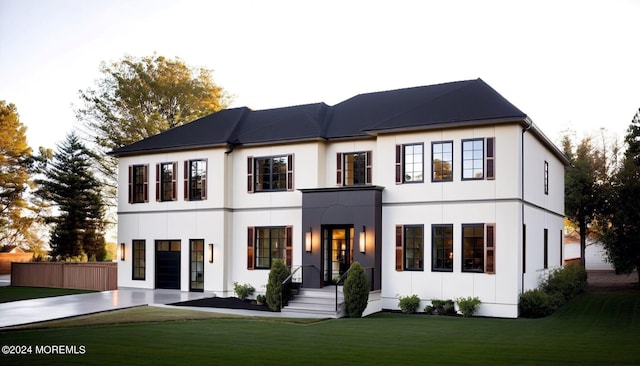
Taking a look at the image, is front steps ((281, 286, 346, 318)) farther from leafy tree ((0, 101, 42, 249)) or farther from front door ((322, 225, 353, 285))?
leafy tree ((0, 101, 42, 249))

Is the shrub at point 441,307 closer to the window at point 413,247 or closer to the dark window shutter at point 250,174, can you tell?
the window at point 413,247

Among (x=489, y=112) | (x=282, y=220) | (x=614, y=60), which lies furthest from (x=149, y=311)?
(x=614, y=60)

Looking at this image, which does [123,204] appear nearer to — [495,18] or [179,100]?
[179,100]

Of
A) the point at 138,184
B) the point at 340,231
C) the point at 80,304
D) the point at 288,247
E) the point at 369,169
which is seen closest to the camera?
the point at 80,304

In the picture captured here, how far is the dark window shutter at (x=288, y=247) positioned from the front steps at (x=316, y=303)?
203 centimetres

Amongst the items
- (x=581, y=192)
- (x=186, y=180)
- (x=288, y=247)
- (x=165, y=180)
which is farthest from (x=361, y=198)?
(x=581, y=192)

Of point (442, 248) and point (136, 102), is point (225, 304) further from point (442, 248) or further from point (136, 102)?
point (136, 102)

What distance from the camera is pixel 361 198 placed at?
2084cm

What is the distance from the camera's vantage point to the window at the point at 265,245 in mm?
23375

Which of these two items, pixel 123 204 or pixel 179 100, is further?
pixel 179 100

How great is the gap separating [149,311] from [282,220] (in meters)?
6.64

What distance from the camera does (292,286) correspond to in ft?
69.2

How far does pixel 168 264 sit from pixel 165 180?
3.67m

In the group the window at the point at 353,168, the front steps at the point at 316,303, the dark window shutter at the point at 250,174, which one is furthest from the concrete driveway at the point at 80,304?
the window at the point at 353,168
